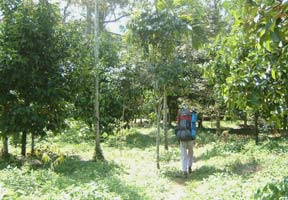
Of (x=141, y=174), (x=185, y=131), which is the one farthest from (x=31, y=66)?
(x=185, y=131)

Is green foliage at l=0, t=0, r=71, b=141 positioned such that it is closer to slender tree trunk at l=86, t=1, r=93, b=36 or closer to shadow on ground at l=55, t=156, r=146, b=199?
shadow on ground at l=55, t=156, r=146, b=199

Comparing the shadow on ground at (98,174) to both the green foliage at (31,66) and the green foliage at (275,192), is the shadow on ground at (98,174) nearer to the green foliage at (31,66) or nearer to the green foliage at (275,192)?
the green foliage at (31,66)

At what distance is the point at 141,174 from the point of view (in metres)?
9.98

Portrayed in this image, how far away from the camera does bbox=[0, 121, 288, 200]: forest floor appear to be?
6.29 metres

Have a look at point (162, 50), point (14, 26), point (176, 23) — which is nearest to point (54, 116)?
point (14, 26)

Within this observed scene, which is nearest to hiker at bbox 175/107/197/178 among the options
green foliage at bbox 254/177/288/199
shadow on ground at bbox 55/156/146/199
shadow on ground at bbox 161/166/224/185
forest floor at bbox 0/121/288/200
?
shadow on ground at bbox 161/166/224/185

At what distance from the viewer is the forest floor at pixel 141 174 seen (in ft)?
20.6

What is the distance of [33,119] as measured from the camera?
10.3m

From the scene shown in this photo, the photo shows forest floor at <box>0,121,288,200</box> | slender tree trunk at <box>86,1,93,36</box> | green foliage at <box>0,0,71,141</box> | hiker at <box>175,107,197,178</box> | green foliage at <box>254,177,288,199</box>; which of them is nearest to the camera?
green foliage at <box>254,177,288,199</box>

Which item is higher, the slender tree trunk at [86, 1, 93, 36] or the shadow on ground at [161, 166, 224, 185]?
the slender tree trunk at [86, 1, 93, 36]

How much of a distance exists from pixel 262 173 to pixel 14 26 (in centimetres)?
716

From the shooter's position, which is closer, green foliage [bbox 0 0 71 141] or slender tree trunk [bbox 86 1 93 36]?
green foliage [bbox 0 0 71 141]

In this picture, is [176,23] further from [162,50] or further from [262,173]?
[262,173]

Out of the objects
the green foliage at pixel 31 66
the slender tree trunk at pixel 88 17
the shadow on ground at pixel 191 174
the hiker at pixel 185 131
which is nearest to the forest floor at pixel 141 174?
the shadow on ground at pixel 191 174
